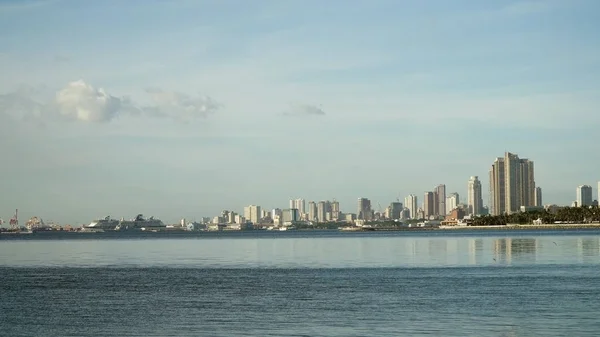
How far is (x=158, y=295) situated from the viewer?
2018 inches

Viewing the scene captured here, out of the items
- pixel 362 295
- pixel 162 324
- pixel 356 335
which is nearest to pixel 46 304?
pixel 162 324

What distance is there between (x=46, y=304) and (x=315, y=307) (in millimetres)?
14581

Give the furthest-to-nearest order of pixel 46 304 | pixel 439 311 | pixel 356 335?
pixel 46 304 < pixel 439 311 < pixel 356 335

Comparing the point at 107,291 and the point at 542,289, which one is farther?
the point at 107,291

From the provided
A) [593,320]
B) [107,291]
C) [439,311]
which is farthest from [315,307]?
[107,291]

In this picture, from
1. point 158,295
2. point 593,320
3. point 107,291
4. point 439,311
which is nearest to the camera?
point 593,320

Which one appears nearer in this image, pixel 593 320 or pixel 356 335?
pixel 356 335

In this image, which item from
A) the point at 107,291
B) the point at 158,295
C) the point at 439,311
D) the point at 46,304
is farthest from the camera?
the point at 107,291

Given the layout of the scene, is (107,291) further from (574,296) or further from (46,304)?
(574,296)

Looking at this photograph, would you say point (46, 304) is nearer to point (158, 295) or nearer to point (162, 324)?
point (158, 295)

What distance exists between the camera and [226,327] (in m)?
36.2

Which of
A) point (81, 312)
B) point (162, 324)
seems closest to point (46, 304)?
point (81, 312)

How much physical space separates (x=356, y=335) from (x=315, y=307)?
988 centimetres

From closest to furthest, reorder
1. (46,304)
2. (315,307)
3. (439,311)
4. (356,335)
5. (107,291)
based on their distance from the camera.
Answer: (356,335) < (439,311) < (315,307) < (46,304) < (107,291)
